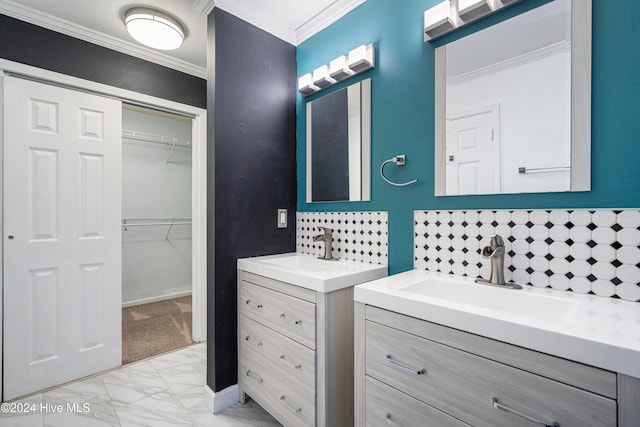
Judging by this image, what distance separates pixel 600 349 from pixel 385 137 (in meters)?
1.27

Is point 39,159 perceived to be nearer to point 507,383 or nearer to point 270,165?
point 270,165

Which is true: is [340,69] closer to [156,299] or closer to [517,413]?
[517,413]

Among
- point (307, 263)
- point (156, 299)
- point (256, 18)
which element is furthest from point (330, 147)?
point (156, 299)

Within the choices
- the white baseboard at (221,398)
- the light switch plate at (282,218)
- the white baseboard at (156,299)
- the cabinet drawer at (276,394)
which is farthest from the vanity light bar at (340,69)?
the white baseboard at (156,299)

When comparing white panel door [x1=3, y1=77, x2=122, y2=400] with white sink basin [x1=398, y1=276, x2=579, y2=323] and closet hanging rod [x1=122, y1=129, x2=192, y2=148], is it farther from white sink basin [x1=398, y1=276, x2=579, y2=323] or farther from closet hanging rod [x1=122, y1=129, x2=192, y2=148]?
white sink basin [x1=398, y1=276, x2=579, y2=323]

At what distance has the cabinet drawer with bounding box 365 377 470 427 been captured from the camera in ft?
2.98

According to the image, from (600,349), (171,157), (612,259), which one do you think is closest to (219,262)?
(600,349)

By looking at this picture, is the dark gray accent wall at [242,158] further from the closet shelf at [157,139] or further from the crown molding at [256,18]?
the closet shelf at [157,139]

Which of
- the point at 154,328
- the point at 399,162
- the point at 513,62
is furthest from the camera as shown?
the point at 154,328

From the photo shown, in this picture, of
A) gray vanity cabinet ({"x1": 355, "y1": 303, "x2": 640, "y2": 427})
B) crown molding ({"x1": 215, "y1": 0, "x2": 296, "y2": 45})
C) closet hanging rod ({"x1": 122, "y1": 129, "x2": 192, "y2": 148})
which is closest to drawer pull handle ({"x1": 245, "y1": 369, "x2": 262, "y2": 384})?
gray vanity cabinet ({"x1": 355, "y1": 303, "x2": 640, "y2": 427})

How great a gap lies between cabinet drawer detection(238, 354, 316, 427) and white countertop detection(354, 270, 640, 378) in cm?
64

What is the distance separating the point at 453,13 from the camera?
131cm

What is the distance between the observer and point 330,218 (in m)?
1.95

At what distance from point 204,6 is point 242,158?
3.23ft
